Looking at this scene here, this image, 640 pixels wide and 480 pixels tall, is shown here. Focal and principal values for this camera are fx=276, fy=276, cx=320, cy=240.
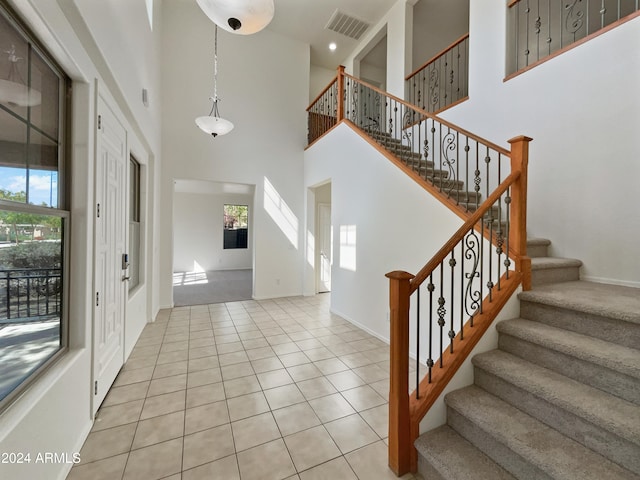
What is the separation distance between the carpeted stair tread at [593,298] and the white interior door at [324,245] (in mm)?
4536

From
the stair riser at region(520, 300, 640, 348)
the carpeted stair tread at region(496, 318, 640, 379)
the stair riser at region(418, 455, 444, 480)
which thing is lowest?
the stair riser at region(418, 455, 444, 480)

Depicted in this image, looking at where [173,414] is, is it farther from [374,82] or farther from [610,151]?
[374,82]

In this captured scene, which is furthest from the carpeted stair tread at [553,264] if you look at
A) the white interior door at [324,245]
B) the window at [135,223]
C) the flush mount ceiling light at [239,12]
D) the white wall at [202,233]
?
the white wall at [202,233]

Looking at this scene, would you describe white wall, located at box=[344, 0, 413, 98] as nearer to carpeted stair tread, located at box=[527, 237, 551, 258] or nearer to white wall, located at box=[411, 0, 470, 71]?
white wall, located at box=[411, 0, 470, 71]

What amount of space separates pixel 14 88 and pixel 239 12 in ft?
4.57

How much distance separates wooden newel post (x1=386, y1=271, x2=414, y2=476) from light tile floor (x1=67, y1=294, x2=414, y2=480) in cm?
12

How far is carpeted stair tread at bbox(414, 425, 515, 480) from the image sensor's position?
56.4 inches

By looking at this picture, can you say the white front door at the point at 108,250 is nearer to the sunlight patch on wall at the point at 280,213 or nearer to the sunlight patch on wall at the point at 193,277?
the sunlight patch on wall at the point at 280,213

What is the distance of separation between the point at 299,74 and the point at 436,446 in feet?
23.1

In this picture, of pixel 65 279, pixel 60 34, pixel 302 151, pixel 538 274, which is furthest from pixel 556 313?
pixel 302 151

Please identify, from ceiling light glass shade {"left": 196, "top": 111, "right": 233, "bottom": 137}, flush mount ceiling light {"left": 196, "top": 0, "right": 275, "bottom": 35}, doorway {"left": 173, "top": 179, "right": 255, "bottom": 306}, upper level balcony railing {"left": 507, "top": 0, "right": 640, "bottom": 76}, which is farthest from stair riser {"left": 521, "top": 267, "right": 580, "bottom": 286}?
doorway {"left": 173, "top": 179, "right": 255, "bottom": 306}

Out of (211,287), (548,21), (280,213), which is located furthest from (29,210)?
(548,21)

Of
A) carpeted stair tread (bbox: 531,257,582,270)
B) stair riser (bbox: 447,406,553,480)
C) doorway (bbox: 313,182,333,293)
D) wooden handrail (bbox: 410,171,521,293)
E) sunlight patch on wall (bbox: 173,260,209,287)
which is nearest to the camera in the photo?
stair riser (bbox: 447,406,553,480)

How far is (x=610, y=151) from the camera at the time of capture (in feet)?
8.64
